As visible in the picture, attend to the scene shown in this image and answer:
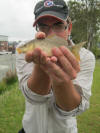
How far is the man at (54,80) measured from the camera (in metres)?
1.60

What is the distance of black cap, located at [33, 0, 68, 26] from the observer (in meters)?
2.45

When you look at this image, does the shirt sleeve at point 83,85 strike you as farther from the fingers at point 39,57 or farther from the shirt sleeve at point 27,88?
the fingers at point 39,57

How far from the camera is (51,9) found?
250 cm

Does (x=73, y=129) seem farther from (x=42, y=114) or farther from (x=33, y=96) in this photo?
(x=33, y=96)

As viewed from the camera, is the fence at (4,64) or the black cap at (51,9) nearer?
the black cap at (51,9)

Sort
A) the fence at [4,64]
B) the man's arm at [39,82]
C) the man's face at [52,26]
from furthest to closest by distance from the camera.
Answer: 1. the fence at [4,64]
2. the man's face at [52,26]
3. the man's arm at [39,82]

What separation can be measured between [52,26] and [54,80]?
92 centimetres

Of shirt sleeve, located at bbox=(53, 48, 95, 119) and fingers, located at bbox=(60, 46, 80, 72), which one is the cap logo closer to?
shirt sleeve, located at bbox=(53, 48, 95, 119)

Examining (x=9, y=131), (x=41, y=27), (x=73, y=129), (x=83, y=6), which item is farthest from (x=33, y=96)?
(x=83, y=6)

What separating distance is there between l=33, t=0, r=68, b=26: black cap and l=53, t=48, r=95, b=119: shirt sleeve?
50 centimetres

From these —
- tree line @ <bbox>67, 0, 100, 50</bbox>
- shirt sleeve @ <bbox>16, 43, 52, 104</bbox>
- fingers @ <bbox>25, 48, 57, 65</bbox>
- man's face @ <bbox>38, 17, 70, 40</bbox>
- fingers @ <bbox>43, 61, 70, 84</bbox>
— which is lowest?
shirt sleeve @ <bbox>16, 43, 52, 104</bbox>

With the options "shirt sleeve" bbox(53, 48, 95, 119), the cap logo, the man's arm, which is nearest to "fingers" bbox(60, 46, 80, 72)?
the man's arm

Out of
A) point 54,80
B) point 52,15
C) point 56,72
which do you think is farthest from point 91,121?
point 56,72

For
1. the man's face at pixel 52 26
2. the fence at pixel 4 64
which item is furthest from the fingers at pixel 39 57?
the fence at pixel 4 64
